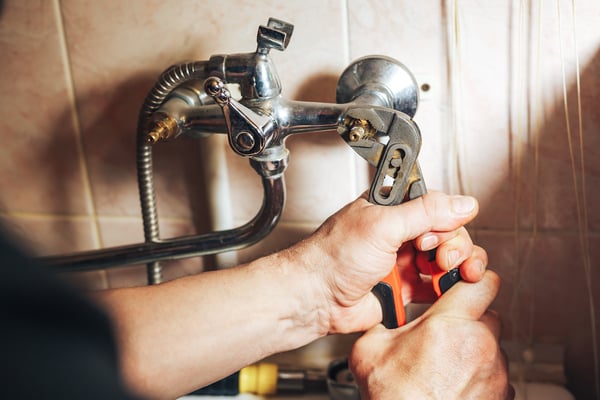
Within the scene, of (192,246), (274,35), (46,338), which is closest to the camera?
(46,338)

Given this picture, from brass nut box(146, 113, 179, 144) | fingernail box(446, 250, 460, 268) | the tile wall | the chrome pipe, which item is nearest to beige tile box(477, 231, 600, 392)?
the tile wall

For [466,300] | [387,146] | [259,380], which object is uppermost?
[387,146]

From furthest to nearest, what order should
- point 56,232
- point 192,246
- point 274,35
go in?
point 56,232, point 192,246, point 274,35

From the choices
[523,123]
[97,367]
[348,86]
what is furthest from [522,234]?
[97,367]

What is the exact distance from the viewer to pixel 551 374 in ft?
2.02

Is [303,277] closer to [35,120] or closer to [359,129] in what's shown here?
[359,129]

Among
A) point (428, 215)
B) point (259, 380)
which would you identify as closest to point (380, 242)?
point (428, 215)

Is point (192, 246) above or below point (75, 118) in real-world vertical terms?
below

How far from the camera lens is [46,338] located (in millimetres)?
199

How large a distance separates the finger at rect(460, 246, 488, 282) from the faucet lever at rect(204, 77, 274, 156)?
0.64 feet

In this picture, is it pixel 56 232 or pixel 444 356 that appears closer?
pixel 444 356

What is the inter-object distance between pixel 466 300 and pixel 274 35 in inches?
10.5

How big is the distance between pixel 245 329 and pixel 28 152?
1.14 feet

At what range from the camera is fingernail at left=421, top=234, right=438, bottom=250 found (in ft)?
1.66
